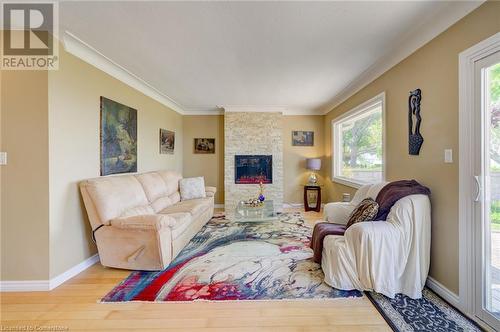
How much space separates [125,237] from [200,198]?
Answer: 2095 mm

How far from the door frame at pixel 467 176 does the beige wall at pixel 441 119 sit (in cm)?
6

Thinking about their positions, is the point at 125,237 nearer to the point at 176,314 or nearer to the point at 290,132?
the point at 176,314

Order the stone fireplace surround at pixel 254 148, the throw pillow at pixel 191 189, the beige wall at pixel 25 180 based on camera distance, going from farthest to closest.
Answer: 1. the stone fireplace surround at pixel 254 148
2. the throw pillow at pixel 191 189
3. the beige wall at pixel 25 180

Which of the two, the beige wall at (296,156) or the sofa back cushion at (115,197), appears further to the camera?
the beige wall at (296,156)

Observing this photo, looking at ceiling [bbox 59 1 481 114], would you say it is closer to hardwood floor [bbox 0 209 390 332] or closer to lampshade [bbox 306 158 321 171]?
lampshade [bbox 306 158 321 171]

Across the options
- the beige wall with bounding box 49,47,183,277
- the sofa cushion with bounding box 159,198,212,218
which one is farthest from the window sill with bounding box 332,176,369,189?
the beige wall with bounding box 49,47,183,277

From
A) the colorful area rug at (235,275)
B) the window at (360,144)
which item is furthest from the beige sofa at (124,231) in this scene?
the window at (360,144)

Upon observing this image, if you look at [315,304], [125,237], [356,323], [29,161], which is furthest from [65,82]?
[356,323]

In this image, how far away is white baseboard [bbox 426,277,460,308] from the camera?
1878mm

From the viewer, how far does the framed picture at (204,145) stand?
593 cm

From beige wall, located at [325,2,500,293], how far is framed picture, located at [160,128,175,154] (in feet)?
14.1

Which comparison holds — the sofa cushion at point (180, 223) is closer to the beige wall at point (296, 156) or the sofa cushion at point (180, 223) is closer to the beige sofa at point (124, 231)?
the beige sofa at point (124, 231)

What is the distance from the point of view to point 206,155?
5.96 meters

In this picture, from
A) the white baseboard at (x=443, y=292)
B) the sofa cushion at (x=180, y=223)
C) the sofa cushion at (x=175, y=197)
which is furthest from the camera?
the sofa cushion at (x=175, y=197)
